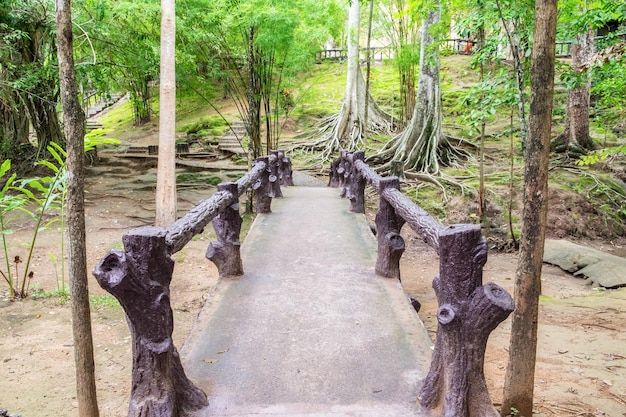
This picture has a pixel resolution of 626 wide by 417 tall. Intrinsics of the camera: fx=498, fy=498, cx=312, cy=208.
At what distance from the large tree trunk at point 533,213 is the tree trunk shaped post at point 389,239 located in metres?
1.65

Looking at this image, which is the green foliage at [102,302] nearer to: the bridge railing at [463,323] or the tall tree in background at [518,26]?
the bridge railing at [463,323]

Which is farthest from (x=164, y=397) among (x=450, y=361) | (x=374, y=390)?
(x=450, y=361)

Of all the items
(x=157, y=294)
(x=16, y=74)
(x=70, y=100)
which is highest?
(x=16, y=74)

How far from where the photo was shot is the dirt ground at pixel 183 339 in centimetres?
398

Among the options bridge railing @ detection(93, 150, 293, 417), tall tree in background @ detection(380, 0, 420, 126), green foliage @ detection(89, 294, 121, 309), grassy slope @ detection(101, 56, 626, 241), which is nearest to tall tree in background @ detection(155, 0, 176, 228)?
green foliage @ detection(89, 294, 121, 309)

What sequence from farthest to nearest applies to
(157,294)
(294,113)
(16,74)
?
(294,113) → (16,74) → (157,294)

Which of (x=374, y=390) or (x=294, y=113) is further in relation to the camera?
(x=294, y=113)

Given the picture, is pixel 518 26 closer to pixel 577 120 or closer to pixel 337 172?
pixel 337 172

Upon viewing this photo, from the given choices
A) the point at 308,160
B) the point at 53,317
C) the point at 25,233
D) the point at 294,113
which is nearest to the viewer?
the point at 53,317

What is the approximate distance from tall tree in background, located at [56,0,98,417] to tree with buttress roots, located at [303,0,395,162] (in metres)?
11.9

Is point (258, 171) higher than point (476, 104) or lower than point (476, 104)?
lower

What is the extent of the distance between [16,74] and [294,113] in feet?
36.2

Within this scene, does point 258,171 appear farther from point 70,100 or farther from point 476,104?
point 70,100

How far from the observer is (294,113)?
65.7 feet
